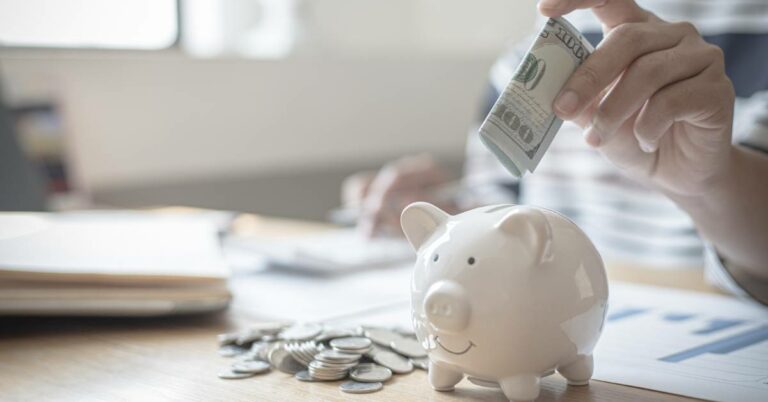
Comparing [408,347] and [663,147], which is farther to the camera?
[663,147]

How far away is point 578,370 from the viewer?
2.16ft

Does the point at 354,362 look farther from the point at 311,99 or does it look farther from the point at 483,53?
Answer: the point at 483,53

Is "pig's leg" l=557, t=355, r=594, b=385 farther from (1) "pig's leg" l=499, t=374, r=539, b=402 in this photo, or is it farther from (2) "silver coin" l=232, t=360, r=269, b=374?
(2) "silver coin" l=232, t=360, r=269, b=374

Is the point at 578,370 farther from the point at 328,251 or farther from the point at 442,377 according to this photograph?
the point at 328,251

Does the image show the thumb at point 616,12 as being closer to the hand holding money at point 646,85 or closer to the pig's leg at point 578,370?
the hand holding money at point 646,85

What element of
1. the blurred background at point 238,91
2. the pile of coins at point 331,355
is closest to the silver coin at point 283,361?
the pile of coins at point 331,355

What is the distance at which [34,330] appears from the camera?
87 cm

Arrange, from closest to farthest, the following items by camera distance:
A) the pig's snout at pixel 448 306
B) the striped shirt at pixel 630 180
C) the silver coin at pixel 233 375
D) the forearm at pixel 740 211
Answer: the pig's snout at pixel 448 306 < the silver coin at pixel 233 375 < the forearm at pixel 740 211 < the striped shirt at pixel 630 180

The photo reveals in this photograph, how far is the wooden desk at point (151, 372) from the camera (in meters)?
0.66

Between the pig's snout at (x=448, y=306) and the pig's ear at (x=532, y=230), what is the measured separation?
0.05 meters

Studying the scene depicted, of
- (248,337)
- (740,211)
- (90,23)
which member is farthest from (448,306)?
(90,23)

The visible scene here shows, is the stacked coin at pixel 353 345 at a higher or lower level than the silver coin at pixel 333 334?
lower

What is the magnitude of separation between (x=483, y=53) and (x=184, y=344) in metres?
2.30

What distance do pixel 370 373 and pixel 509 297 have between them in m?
0.15
